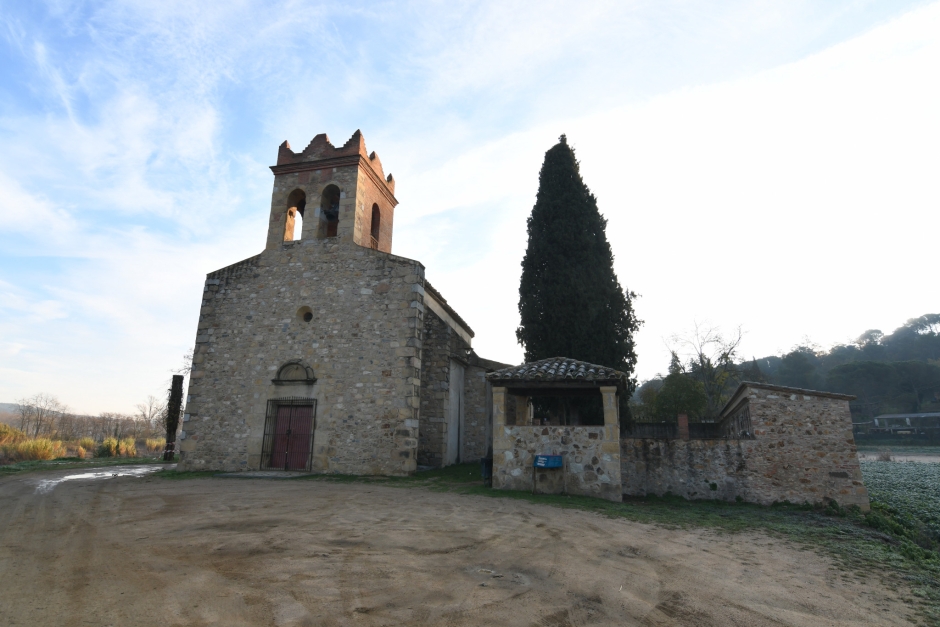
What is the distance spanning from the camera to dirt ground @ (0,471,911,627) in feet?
13.1

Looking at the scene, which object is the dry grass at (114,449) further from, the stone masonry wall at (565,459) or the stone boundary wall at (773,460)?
the stone boundary wall at (773,460)

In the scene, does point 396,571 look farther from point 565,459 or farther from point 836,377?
point 836,377

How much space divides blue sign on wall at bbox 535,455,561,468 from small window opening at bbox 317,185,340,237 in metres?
10.7

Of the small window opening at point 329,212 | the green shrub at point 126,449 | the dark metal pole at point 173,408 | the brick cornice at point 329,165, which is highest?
the brick cornice at point 329,165

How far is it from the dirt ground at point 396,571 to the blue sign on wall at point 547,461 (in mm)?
2234

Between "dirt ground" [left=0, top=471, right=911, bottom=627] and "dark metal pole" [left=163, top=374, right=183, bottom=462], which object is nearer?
"dirt ground" [left=0, top=471, right=911, bottom=627]

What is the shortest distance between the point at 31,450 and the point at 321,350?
51.4 feet

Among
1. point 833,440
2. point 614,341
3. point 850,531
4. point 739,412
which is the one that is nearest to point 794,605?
point 850,531

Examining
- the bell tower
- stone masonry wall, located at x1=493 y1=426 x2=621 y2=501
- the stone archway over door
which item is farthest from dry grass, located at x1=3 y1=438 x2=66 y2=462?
stone masonry wall, located at x1=493 y1=426 x2=621 y2=501

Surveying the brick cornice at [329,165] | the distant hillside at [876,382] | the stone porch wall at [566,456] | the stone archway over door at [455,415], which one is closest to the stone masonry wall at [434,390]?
the stone archway over door at [455,415]

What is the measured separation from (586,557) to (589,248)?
41.1 feet

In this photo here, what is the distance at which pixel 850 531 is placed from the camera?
8.26 m

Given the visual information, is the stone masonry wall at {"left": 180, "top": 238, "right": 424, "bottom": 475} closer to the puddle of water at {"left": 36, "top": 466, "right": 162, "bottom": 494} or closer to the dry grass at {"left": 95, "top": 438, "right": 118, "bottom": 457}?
the puddle of water at {"left": 36, "top": 466, "right": 162, "bottom": 494}

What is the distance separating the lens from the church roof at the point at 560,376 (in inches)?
442
